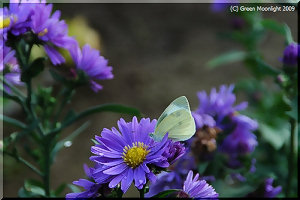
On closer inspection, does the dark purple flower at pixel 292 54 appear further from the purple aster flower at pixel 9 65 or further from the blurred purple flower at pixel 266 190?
the purple aster flower at pixel 9 65

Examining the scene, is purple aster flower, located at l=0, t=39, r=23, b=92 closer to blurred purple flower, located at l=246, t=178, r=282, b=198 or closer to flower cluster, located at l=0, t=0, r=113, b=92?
flower cluster, located at l=0, t=0, r=113, b=92

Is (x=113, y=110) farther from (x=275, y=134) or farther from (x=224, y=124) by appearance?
(x=275, y=134)

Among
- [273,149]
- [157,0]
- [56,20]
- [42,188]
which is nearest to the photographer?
[56,20]

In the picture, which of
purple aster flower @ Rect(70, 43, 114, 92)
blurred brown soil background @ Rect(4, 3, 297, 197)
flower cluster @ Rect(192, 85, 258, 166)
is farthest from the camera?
blurred brown soil background @ Rect(4, 3, 297, 197)

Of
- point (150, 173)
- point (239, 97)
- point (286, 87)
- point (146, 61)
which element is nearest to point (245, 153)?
point (286, 87)

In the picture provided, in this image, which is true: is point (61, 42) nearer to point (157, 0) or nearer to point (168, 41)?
point (168, 41)

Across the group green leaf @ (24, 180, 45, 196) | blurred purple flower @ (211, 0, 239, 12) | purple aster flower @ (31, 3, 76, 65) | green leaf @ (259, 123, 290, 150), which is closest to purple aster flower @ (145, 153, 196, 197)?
green leaf @ (24, 180, 45, 196)

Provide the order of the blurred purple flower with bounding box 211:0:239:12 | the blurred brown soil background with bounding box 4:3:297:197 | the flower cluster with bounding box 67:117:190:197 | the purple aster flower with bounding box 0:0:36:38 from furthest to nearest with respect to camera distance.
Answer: the blurred brown soil background with bounding box 4:3:297:197 < the blurred purple flower with bounding box 211:0:239:12 < the purple aster flower with bounding box 0:0:36:38 < the flower cluster with bounding box 67:117:190:197
